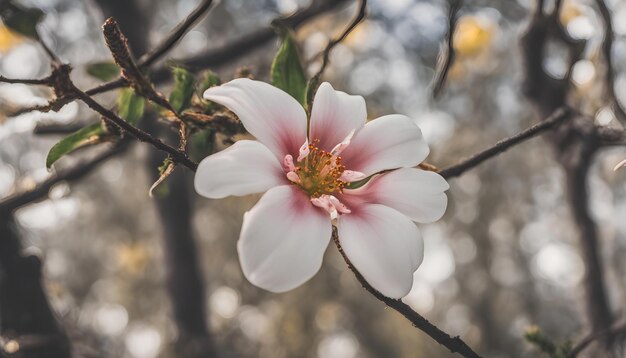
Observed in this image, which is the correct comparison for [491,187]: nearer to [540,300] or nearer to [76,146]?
[540,300]

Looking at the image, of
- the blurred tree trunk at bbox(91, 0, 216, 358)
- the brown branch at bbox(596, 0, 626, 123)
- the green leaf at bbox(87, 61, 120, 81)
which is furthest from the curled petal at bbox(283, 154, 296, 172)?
the blurred tree trunk at bbox(91, 0, 216, 358)

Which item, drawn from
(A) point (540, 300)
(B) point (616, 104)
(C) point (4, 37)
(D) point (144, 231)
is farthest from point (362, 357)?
(B) point (616, 104)

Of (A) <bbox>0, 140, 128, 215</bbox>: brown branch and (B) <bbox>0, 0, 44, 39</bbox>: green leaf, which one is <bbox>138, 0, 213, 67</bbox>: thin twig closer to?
(B) <bbox>0, 0, 44, 39</bbox>: green leaf

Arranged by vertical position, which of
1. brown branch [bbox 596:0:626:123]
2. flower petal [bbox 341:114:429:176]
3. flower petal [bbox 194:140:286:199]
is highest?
flower petal [bbox 194:140:286:199]

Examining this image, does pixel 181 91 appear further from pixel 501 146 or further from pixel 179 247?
pixel 179 247

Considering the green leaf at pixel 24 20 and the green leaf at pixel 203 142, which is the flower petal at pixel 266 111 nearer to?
the green leaf at pixel 203 142
